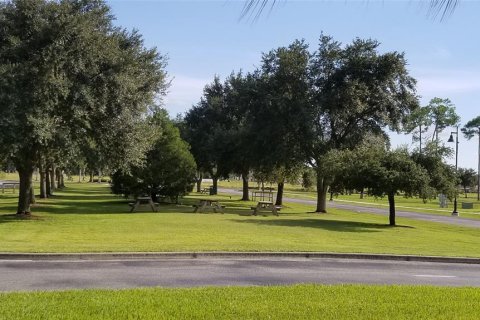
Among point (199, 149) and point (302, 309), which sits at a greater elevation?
point (199, 149)

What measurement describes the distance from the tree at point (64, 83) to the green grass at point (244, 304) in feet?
51.9

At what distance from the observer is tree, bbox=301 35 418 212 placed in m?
37.9

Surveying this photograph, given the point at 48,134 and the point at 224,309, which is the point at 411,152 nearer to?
the point at 48,134

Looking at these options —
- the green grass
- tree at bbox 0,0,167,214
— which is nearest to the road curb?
the green grass

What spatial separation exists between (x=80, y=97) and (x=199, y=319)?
1891cm

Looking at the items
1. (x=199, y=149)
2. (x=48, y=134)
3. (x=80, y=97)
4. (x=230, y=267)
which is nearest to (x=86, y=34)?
(x=80, y=97)

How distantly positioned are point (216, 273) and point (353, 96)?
91.7 feet

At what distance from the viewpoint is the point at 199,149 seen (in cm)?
5803

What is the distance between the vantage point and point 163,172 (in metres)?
40.4

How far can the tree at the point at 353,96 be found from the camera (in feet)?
124

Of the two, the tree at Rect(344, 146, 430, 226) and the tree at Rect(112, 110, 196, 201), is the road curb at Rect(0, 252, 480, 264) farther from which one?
the tree at Rect(112, 110, 196, 201)

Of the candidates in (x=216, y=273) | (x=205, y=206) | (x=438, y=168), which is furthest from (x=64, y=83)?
(x=438, y=168)

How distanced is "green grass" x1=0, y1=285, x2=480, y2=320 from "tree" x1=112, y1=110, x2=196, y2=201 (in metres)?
31.8

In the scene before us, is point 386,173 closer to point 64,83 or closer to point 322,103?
point 322,103
